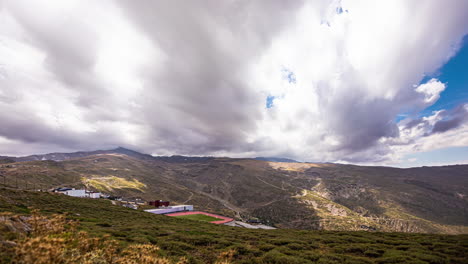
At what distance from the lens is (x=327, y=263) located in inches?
583

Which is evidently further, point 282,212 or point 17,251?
point 282,212

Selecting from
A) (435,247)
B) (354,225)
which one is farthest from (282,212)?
(435,247)

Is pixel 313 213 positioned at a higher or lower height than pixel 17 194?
lower

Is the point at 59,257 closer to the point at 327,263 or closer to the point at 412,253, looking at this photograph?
the point at 327,263

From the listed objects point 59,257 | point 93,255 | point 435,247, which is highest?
point 59,257

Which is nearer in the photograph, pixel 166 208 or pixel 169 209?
pixel 169 209

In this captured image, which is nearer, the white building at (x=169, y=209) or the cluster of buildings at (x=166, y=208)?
the white building at (x=169, y=209)

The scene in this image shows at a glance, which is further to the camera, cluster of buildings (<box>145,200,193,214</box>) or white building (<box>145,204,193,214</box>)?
cluster of buildings (<box>145,200,193,214</box>)

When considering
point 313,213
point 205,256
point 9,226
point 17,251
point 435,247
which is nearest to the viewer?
point 17,251

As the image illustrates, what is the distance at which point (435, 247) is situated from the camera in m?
20.3

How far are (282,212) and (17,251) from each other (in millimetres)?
221014

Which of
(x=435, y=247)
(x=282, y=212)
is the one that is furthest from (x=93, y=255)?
(x=282, y=212)

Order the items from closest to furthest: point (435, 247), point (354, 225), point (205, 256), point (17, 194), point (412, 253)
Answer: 1. point (205, 256)
2. point (412, 253)
3. point (435, 247)
4. point (17, 194)
5. point (354, 225)

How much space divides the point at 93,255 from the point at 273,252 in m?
14.8
